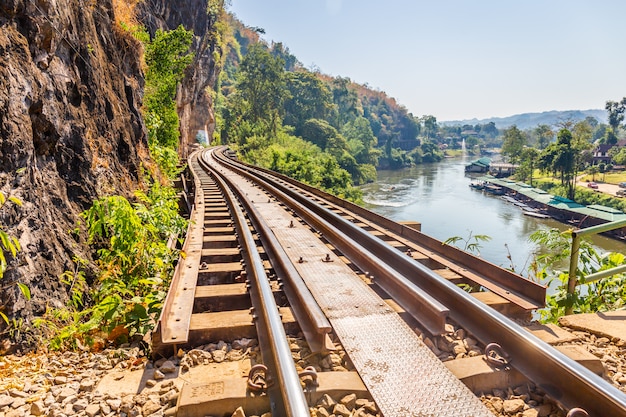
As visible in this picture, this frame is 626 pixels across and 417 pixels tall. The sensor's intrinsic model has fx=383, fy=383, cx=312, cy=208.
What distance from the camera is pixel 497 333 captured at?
2.68m

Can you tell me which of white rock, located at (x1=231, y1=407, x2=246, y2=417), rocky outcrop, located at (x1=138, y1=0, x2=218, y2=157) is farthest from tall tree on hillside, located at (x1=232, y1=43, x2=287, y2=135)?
white rock, located at (x1=231, y1=407, x2=246, y2=417)

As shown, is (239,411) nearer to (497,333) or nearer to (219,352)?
(219,352)

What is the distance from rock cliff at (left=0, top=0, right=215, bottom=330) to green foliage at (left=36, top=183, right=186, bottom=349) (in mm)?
195

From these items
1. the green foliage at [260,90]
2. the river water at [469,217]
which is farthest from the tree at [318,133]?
the green foliage at [260,90]

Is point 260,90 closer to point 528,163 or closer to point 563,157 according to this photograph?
point 563,157

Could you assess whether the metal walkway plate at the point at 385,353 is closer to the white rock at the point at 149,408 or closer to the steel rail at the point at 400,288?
the steel rail at the point at 400,288

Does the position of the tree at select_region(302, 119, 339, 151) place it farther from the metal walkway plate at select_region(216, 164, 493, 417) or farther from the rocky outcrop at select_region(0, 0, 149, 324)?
the metal walkway plate at select_region(216, 164, 493, 417)

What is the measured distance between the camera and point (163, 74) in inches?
579

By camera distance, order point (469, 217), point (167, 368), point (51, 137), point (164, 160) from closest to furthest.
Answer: point (167, 368), point (51, 137), point (164, 160), point (469, 217)

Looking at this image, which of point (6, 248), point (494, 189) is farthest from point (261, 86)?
point (6, 248)

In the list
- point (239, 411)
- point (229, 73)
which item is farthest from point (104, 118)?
point (229, 73)

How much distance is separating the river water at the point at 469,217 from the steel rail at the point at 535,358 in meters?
23.0

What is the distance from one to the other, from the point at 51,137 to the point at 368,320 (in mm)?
3998

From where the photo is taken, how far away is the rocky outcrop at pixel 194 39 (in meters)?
17.0
